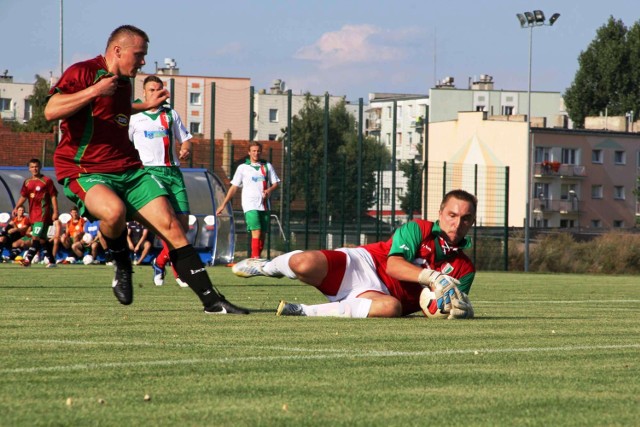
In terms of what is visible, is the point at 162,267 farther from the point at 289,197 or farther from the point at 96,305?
the point at 289,197

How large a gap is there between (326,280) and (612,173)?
93723 mm

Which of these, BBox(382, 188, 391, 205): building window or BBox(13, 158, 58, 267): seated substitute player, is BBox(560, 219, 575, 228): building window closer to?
BBox(382, 188, 391, 205): building window

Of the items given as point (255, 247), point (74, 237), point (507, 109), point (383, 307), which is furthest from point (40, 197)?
point (507, 109)

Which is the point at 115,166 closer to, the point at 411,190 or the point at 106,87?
the point at 106,87

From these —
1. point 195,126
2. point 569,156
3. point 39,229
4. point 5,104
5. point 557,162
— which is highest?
point 5,104

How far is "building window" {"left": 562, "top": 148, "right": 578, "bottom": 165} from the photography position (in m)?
96.3

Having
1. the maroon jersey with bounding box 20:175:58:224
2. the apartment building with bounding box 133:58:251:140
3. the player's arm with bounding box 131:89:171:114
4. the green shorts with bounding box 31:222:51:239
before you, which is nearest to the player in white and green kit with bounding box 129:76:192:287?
the player's arm with bounding box 131:89:171:114

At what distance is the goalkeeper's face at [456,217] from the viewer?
8.57 meters

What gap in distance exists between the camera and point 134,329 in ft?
24.9

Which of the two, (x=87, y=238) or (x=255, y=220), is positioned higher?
(x=255, y=220)

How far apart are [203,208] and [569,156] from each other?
235 ft

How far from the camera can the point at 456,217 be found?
8.57 meters

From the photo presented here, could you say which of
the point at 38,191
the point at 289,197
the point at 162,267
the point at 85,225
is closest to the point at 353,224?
the point at 289,197

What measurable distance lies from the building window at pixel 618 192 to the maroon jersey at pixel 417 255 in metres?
94.6
